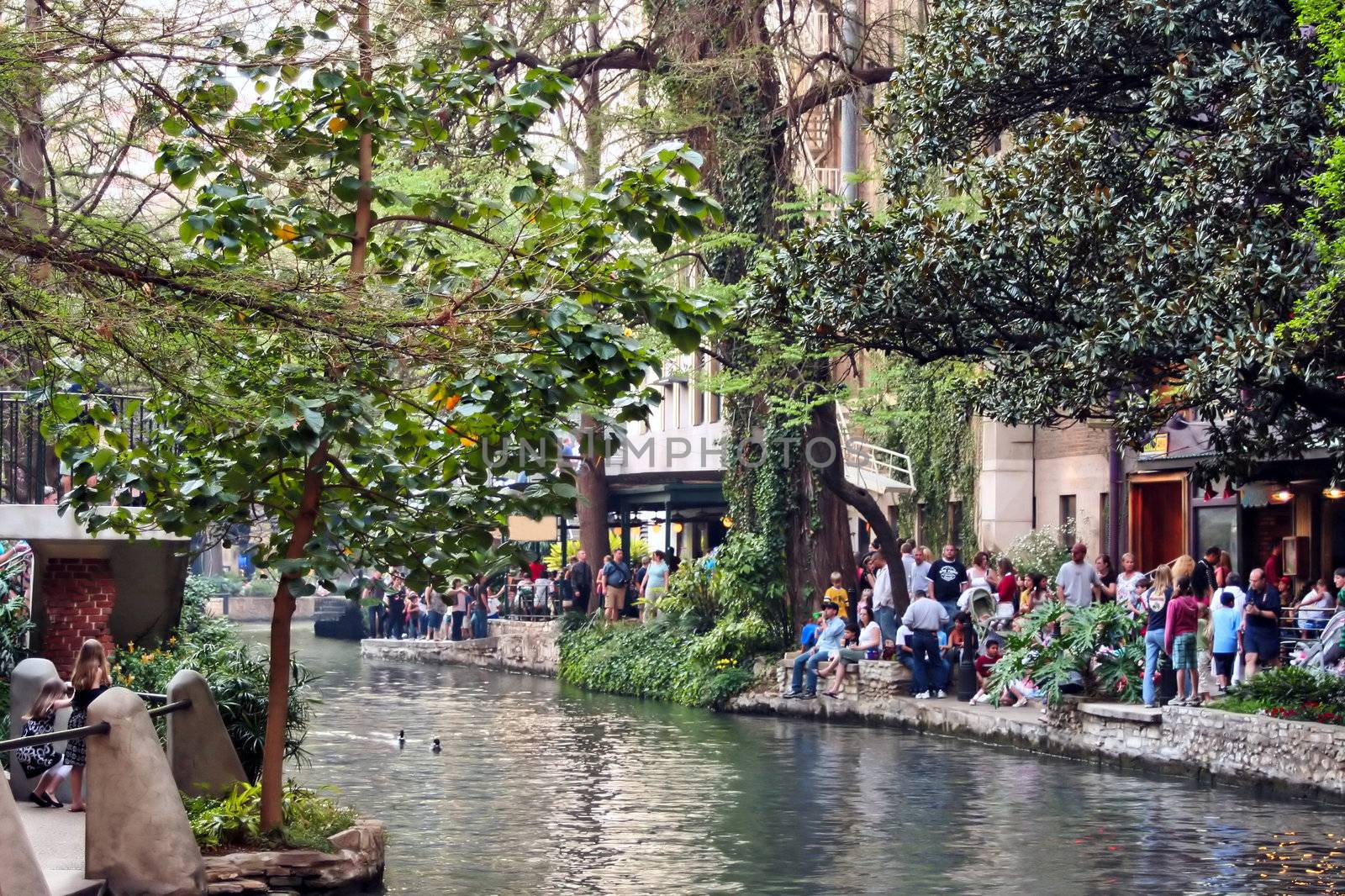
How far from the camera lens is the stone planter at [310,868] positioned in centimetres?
1191

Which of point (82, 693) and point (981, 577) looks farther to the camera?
point (981, 577)

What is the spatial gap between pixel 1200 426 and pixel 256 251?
2077cm

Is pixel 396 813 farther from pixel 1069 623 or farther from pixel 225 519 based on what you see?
pixel 1069 623

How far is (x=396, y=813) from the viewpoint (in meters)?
16.9

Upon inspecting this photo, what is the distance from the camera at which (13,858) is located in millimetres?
9188

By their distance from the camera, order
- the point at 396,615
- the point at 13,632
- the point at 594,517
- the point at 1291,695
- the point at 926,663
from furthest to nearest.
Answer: the point at 396,615 < the point at 594,517 < the point at 926,663 < the point at 1291,695 < the point at 13,632

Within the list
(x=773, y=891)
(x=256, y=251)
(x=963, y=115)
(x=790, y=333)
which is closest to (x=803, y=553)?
(x=790, y=333)

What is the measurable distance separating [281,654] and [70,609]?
21.7 feet

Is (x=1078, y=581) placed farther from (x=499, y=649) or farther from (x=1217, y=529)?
(x=499, y=649)

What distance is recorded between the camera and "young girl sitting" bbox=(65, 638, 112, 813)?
1369cm

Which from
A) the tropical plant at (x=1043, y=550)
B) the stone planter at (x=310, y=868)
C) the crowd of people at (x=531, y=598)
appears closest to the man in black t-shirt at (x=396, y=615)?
the crowd of people at (x=531, y=598)

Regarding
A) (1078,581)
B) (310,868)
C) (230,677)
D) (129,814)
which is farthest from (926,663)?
(129,814)

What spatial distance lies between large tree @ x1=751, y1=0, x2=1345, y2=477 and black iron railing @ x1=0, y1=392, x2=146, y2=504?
27.7ft

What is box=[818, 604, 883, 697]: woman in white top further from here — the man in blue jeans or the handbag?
the handbag
